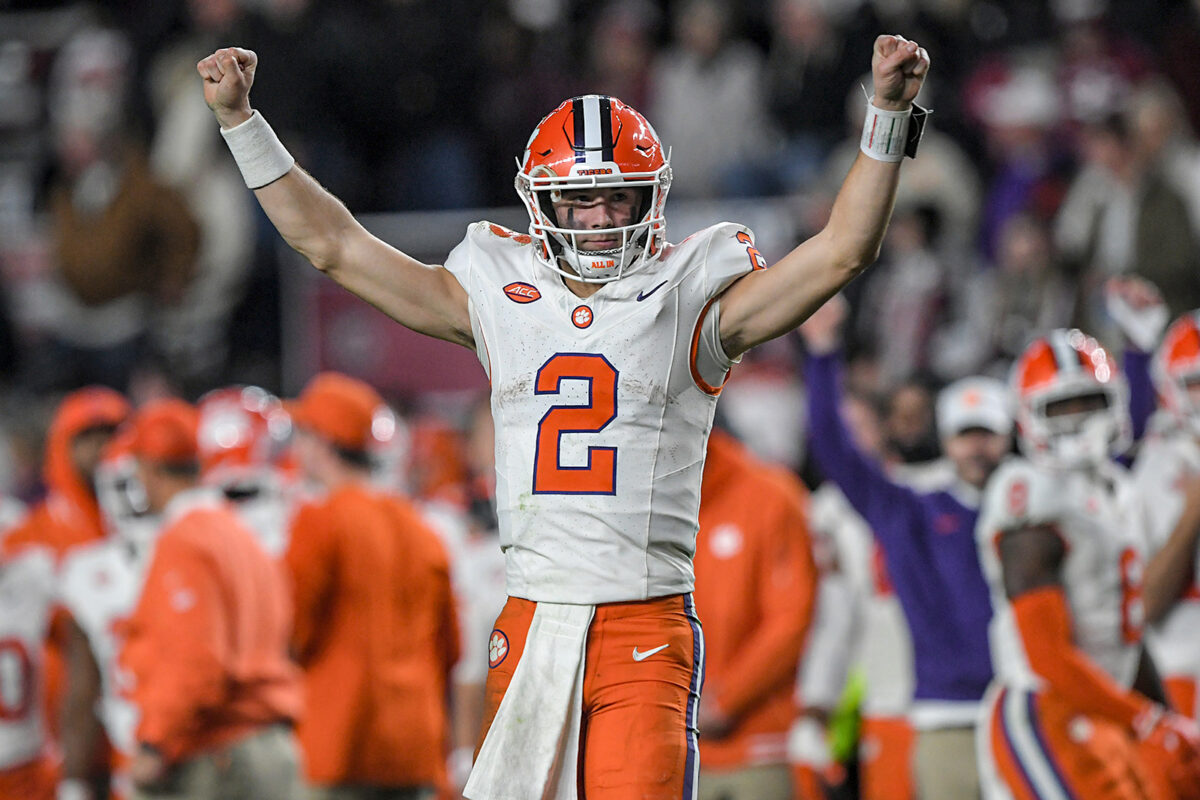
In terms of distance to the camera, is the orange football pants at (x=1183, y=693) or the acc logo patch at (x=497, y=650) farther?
the orange football pants at (x=1183, y=693)

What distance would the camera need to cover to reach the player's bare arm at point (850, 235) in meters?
4.00

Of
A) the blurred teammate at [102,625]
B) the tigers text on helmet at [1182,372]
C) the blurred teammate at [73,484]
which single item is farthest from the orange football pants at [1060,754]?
the blurred teammate at [73,484]

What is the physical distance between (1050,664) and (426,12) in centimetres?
979

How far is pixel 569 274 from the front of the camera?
4336 millimetres

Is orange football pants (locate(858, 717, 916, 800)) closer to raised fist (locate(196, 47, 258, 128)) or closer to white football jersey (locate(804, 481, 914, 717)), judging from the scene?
white football jersey (locate(804, 481, 914, 717))

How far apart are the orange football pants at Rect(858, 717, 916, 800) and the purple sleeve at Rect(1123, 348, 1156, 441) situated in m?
1.99

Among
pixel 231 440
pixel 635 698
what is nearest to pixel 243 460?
pixel 231 440

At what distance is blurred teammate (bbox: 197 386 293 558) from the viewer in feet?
27.1

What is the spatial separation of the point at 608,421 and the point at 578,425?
0.07 metres

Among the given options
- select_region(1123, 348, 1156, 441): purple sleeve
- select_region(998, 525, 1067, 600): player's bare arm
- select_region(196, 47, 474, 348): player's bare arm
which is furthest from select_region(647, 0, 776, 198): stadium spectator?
select_region(196, 47, 474, 348): player's bare arm

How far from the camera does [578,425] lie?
4.19m

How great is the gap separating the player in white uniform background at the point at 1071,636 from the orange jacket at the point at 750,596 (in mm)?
1339

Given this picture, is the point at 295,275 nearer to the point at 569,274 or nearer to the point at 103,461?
the point at 103,461

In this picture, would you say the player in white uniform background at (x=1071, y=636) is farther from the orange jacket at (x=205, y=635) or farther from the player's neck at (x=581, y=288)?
the orange jacket at (x=205, y=635)
